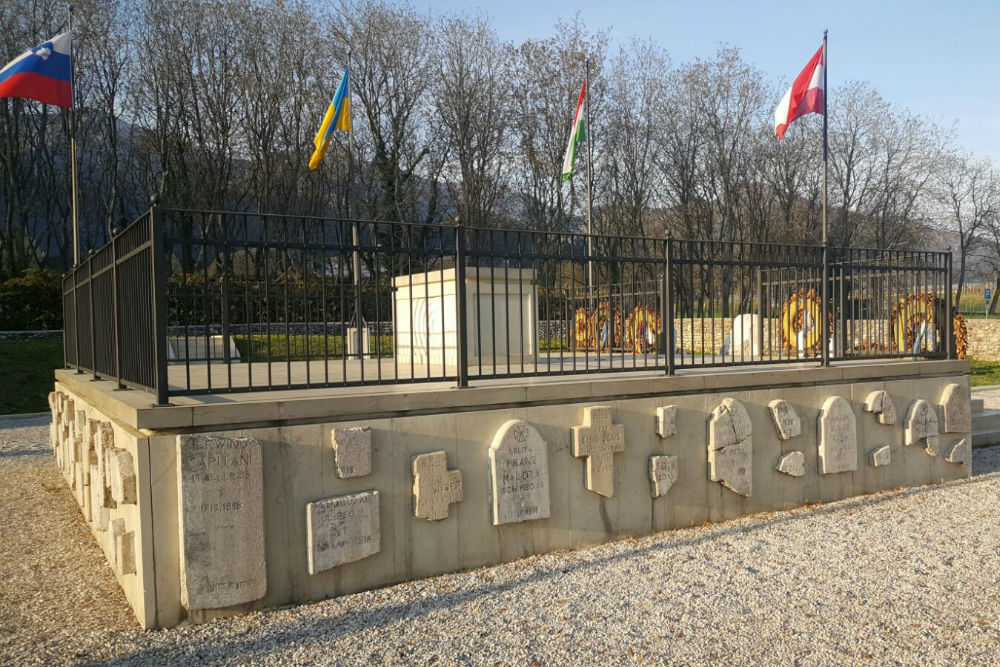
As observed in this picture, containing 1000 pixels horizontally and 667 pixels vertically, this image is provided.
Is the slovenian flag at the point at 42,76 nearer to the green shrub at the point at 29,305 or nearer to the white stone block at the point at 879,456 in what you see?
the green shrub at the point at 29,305

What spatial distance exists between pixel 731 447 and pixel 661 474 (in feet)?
2.78

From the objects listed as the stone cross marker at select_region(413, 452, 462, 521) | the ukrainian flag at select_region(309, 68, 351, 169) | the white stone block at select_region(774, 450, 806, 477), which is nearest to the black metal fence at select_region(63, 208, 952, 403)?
the stone cross marker at select_region(413, 452, 462, 521)

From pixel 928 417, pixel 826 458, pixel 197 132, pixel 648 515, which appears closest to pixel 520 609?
pixel 648 515

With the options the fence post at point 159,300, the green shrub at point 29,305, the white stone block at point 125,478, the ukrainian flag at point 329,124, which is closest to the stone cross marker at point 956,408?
the fence post at point 159,300

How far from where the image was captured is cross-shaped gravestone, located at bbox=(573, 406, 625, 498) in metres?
6.02

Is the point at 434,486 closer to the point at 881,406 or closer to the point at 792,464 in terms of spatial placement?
the point at 792,464

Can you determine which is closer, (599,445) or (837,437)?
(599,445)

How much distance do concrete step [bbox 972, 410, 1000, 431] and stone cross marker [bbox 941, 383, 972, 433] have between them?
9.17 feet

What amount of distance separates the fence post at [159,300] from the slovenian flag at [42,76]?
952 centimetres

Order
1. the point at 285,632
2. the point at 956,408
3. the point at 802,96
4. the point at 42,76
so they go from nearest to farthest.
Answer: the point at 285,632 < the point at 956,408 < the point at 42,76 < the point at 802,96

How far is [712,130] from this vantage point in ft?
130

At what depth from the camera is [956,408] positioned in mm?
8578

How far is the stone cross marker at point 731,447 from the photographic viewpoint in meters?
6.76

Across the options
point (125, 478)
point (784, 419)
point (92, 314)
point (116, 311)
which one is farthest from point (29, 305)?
point (784, 419)
